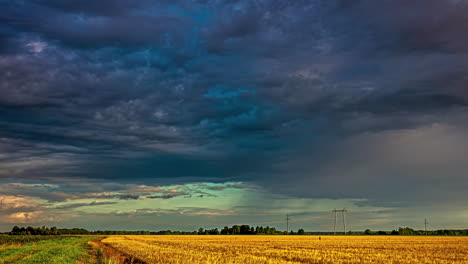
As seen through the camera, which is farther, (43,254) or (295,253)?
(295,253)

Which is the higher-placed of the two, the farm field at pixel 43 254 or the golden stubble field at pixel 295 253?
the golden stubble field at pixel 295 253

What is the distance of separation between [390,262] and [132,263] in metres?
21.8

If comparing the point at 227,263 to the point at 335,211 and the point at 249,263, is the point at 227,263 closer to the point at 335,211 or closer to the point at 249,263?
the point at 249,263

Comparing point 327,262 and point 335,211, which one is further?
point 335,211

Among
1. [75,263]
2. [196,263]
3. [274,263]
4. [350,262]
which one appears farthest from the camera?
[75,263]

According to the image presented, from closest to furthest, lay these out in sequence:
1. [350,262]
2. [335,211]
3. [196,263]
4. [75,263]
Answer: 1. [196,263]
2. [350,262]
3. [75,263]
4. [335,211]

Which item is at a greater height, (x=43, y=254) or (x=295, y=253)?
(x=295, y=253)

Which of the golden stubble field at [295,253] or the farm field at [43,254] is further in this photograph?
the farm field at [43,254]

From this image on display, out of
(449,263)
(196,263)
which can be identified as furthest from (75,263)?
(449,263)

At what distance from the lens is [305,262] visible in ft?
104

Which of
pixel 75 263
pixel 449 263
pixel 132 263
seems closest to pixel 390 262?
pixel 449 263

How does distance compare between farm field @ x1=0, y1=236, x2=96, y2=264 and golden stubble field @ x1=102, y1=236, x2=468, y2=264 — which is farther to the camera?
farm field @ x1=0, y1=236, x2=96, y2=264

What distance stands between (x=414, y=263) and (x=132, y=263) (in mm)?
23651

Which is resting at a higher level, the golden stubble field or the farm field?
the golden stubble field
